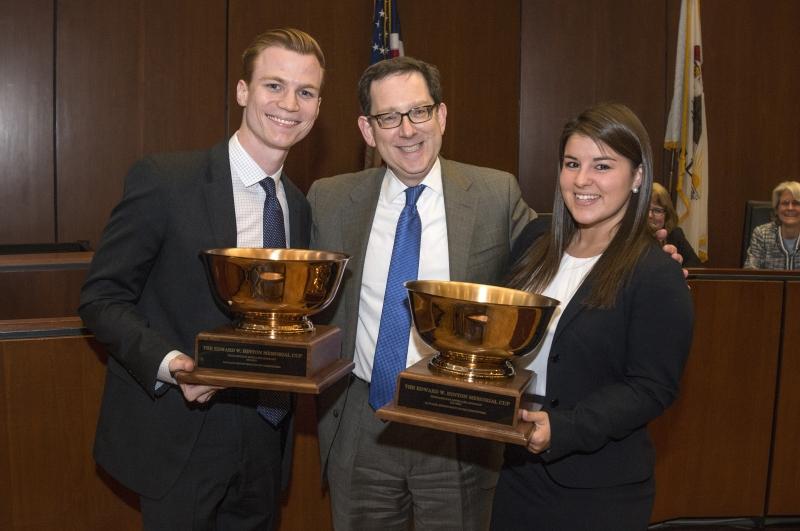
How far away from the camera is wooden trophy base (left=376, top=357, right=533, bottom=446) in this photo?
1.28m

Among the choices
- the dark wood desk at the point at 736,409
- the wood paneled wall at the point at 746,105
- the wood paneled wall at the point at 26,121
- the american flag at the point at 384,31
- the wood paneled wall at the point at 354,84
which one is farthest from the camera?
the wood paneled wall at the point at 746,105

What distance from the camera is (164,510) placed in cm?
156

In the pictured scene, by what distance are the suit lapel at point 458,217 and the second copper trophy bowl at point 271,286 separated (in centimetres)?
37

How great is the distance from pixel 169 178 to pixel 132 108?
138 inches

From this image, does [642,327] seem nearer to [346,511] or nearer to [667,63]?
[346,511]

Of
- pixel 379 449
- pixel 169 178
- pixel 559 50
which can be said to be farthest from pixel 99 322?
pixel 559 50

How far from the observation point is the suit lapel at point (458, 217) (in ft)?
5.77

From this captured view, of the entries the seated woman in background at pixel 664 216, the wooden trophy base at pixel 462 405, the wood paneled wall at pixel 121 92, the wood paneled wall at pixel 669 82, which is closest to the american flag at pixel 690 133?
the wood paneled wall at pixel 669 82

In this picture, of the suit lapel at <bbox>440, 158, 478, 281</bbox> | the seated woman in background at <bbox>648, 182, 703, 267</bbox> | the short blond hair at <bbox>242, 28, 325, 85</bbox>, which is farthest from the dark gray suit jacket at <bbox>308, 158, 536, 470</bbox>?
the seated woman in background at <bbox>648, 182, 703, 267</bbox>

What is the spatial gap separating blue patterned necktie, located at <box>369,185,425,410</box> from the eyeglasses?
298 mm

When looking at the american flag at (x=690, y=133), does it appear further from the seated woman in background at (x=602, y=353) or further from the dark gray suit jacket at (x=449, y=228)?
the seated woman in background at (x=602, y=353)

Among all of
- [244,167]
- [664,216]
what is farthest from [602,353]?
[664,216]

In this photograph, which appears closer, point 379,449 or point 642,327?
point 642,327

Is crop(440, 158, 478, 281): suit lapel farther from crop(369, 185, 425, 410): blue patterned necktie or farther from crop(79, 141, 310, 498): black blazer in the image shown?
crop(79, 141, 310, 498): black blazer
